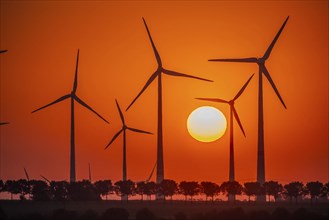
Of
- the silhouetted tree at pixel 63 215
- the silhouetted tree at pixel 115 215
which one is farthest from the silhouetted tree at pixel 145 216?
the silhouetted tree at pixel 63 215

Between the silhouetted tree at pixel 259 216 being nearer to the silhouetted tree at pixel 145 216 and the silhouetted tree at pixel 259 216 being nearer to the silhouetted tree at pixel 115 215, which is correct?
the silhouetted tree at pixel 145 216

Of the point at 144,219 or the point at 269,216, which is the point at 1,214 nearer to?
the point at 144,219

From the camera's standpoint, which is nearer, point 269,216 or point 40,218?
point 40,218

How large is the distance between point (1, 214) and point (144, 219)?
24549 millimetres

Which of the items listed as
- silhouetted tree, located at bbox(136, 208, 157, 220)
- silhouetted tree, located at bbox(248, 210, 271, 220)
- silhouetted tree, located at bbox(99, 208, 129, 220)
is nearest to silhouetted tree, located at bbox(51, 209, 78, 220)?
silhouetted tree, located at bbox(99, 208, 129, 220)

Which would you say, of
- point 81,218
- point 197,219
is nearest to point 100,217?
point 81,218

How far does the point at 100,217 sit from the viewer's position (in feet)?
616

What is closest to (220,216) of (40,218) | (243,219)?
(243,219)

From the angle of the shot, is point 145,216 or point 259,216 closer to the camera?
point 145,216

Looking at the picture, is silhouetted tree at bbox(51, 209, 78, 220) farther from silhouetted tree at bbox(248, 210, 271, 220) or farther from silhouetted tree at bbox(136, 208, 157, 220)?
silhouetted tree at bbox(248, 210, 271, 220)

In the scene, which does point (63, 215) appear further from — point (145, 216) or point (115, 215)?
point (145, 216)

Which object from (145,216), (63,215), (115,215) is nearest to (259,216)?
(145,216)

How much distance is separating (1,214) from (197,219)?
1322 inches

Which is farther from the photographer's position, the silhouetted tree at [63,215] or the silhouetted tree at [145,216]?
the silhouetted tree at [145,216]
